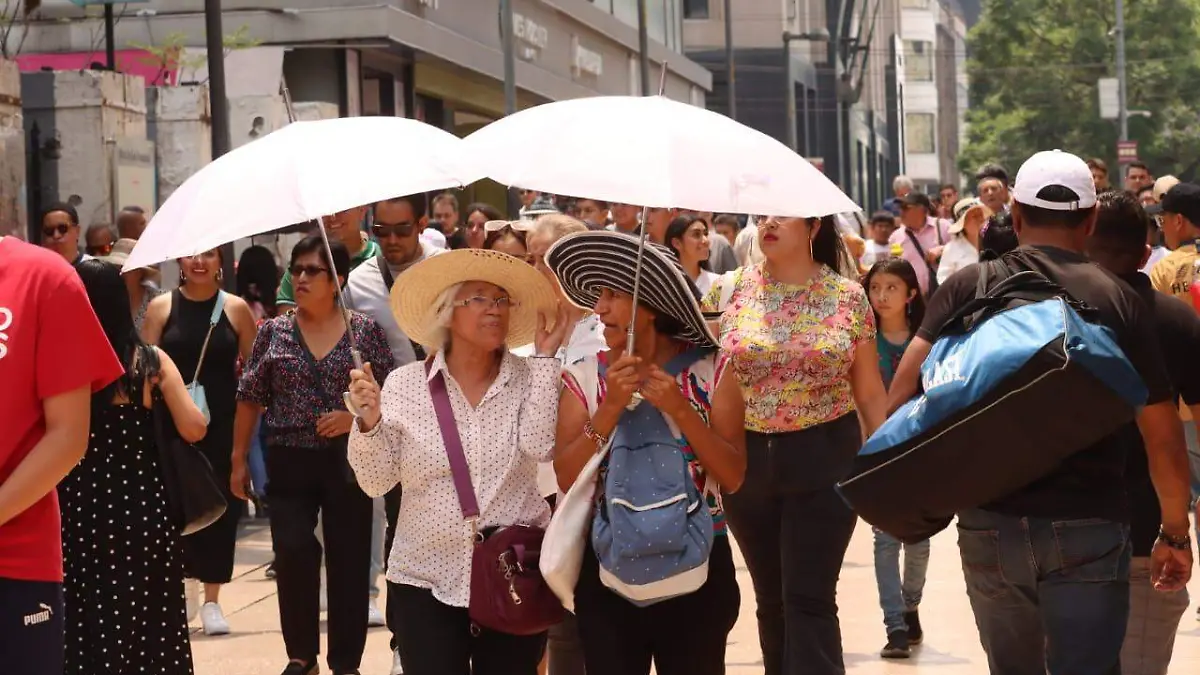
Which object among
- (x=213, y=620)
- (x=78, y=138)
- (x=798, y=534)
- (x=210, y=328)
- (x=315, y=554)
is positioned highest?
(x=78, y=138)

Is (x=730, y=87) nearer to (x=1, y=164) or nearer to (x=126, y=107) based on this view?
(x=126, y=107)

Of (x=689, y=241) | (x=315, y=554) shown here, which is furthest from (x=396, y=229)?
(x=689, y=241)

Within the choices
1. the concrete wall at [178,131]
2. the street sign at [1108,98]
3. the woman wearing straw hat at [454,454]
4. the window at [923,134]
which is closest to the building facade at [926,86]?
the window at [923,134]

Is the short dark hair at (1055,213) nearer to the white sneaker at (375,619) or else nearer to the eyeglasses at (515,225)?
the eyeglasses at (515,225)

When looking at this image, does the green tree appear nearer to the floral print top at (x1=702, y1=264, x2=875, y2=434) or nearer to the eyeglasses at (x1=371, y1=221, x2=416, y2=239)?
the eyeglasses at (x1=371, y1=221, x2=416, y2=239)

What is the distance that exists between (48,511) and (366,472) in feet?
3.84

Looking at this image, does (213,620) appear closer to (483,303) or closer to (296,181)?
(483,303)

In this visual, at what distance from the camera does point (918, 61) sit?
395 feet

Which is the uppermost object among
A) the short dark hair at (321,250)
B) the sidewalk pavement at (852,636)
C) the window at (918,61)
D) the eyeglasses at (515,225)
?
the window at (918,61)

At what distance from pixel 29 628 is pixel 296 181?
1.58m

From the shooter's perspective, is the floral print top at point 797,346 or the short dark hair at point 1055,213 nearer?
the short dark hair at point 1055,213

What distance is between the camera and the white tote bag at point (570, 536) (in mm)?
5484

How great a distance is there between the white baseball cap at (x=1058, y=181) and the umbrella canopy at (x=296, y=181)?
1537 mm

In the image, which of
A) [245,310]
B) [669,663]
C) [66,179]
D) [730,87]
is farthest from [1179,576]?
[730,87]
